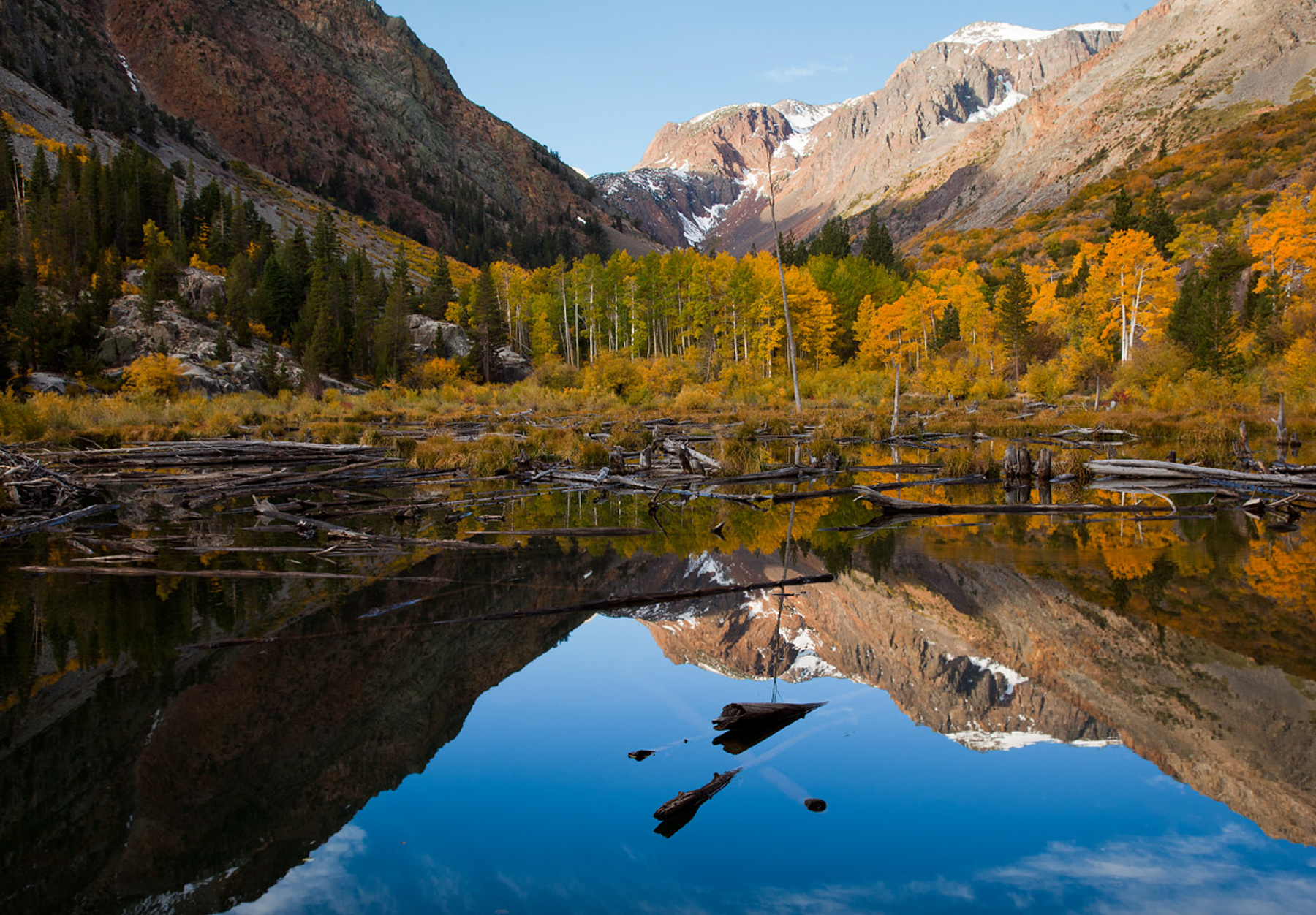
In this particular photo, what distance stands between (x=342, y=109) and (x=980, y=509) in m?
153

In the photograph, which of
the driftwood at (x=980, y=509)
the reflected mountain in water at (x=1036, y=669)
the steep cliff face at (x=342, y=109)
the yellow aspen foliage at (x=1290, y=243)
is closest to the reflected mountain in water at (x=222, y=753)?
the reflected mountain in water at (x=1036, y=669)

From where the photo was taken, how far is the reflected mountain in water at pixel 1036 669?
11.1 ft

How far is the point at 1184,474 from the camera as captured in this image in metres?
11.4

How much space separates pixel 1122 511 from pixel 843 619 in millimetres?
7143

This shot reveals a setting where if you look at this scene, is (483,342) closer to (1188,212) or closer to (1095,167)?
(1188,212)

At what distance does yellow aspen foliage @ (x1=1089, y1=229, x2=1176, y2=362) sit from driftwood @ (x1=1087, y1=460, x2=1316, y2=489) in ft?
107

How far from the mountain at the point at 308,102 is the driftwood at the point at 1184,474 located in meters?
104

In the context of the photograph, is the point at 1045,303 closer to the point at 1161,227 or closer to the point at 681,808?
the point at 1161,227

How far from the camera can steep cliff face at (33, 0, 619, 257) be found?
371ft

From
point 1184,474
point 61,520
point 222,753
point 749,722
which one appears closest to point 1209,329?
point 1184,474

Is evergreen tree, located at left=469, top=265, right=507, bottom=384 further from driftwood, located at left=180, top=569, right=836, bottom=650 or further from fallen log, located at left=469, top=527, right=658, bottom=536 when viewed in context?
driftwood, located at left=180, top=569, right=836, bottom=650

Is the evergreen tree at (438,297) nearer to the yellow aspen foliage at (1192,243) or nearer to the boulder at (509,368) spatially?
the boulder at (509,368)

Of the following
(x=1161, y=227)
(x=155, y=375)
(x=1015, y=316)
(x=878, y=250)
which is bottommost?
(x=155, y=375)

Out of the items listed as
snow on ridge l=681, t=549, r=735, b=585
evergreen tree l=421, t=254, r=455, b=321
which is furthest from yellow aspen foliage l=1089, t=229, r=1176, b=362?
evergreen tree l=421, t=254, r=455, b=321
